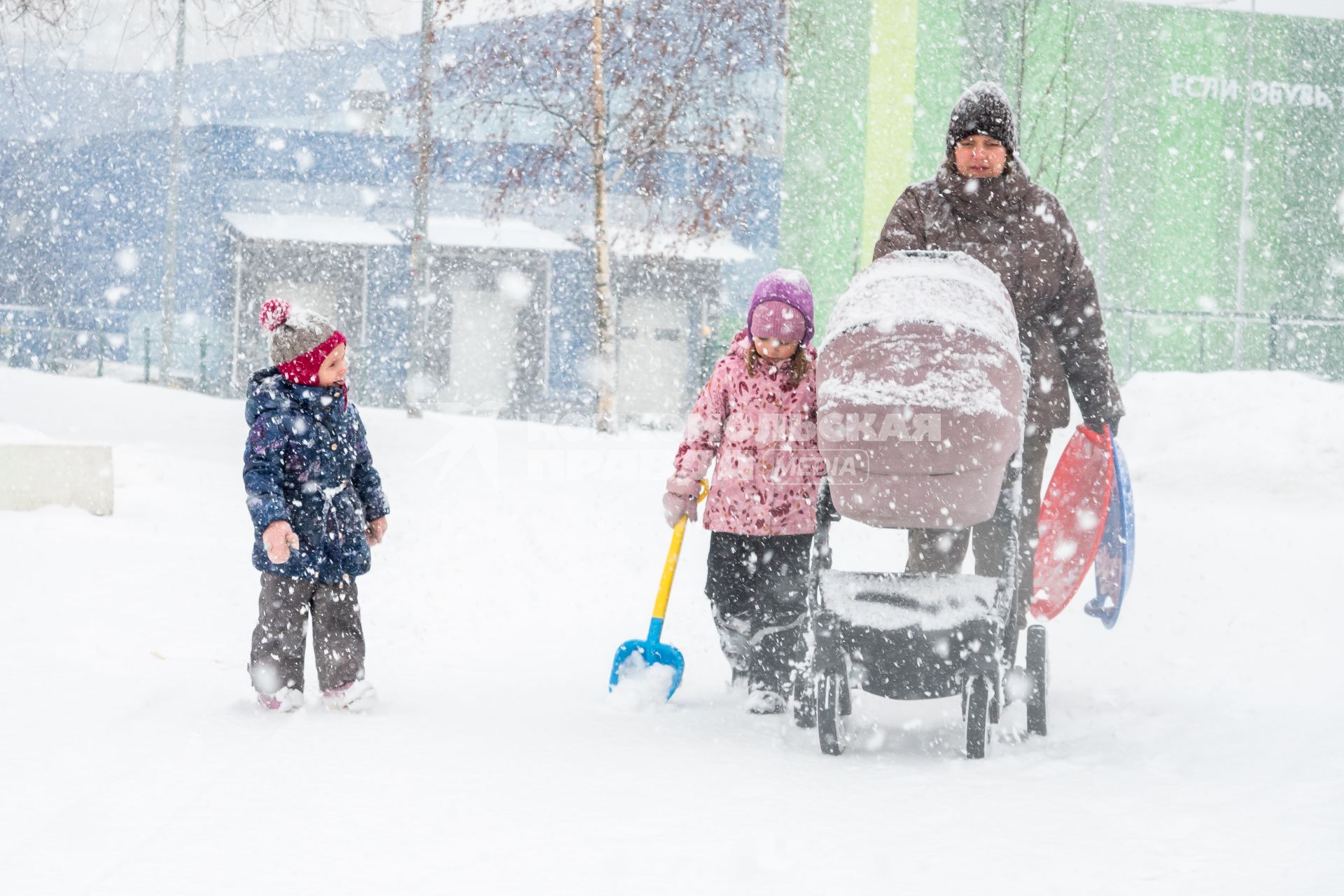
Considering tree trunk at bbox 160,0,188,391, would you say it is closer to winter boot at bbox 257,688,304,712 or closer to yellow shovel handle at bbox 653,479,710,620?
winter boot at bbox 257,688,304,712

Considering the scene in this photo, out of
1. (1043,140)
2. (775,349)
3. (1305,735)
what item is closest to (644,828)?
(775,349)

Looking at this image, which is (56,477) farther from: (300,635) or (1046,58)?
(1046,58)

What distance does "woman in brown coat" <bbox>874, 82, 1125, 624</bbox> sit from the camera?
4.37 meters

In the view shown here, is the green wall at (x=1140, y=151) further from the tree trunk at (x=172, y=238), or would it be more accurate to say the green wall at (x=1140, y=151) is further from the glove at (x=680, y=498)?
the glove at (x=680, y=498)

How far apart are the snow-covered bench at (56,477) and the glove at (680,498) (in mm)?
5934

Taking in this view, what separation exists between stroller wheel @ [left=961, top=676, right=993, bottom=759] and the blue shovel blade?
1133mm

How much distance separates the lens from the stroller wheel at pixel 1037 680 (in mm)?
4086

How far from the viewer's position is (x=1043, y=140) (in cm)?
2414

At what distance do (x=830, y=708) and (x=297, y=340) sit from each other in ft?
6.80

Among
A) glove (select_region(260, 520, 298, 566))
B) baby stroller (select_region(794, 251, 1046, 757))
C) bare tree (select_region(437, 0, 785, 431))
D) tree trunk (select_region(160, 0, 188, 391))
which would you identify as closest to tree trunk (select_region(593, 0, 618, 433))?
bare tree (select_region(437, 0, 785, 431))

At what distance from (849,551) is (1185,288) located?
20632mm

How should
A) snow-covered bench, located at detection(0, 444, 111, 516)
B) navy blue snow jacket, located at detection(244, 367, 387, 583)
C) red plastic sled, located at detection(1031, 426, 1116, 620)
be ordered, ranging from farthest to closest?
Answer: snow-covered bench, located at detection(0, 444, 111, 516) < red plastic sled, located at detection(1031, 426, 1116, 620) < navy blue snow jacket, located at detection(244, 367, 387, 583)

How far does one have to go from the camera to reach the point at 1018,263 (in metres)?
4.38

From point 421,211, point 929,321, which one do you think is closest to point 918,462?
point 929,321
